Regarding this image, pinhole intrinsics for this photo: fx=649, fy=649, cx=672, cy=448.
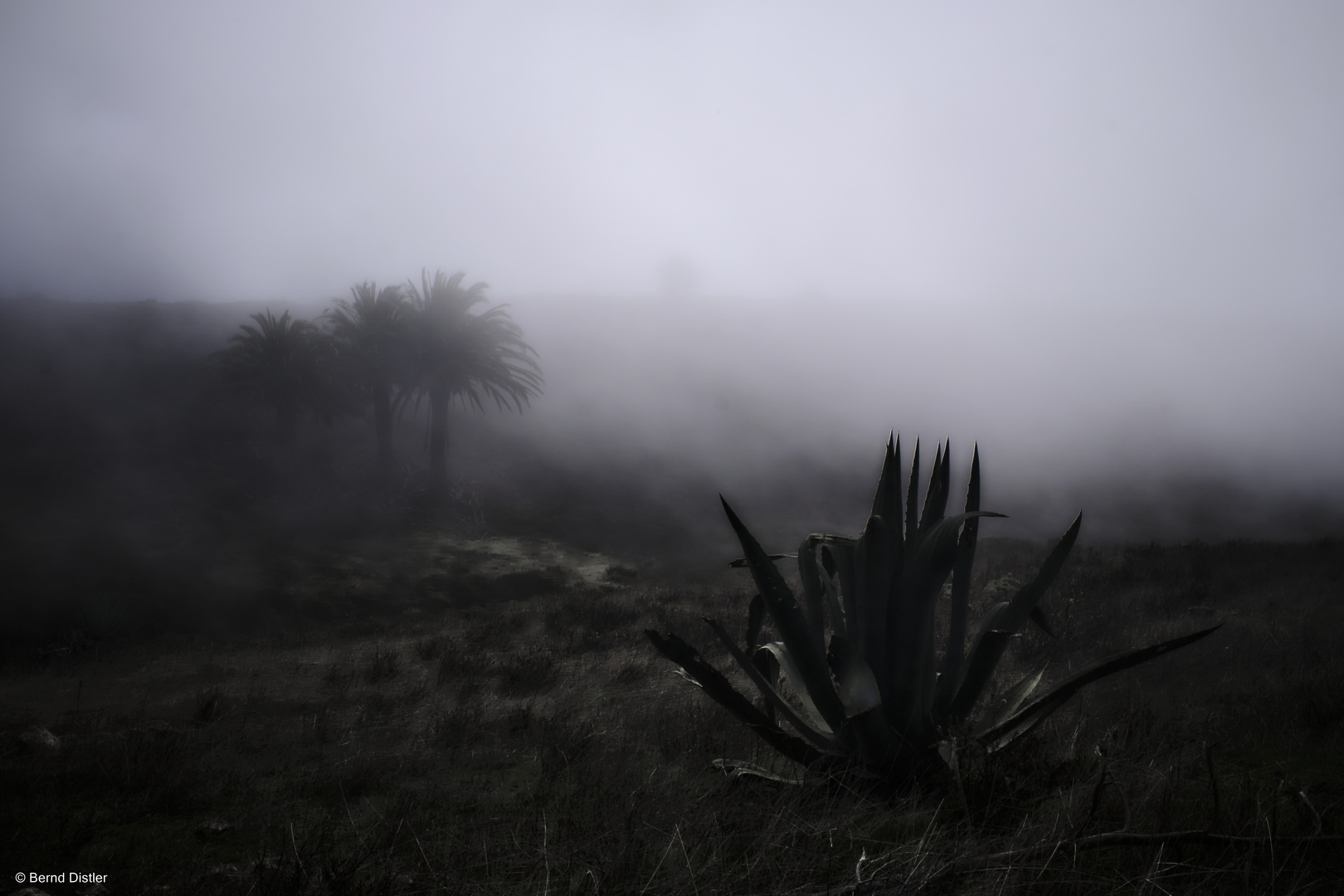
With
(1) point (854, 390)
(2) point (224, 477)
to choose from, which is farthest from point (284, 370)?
(1) point (854, 390)

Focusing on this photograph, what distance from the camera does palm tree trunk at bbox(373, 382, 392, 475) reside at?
26.9m

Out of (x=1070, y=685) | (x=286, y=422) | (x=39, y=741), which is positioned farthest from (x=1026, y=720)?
(x=286, y=422)

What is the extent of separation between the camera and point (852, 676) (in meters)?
2.46

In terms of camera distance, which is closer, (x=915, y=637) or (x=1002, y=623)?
(x=915, y=637)

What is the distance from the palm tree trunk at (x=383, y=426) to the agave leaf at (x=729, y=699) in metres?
26.7

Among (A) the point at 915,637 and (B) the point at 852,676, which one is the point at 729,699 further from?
(A) the point at 915,637

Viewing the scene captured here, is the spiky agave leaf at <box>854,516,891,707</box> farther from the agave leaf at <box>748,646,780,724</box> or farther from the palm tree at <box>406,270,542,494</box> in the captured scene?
the palm tree at <box>406,270,542,494</box>

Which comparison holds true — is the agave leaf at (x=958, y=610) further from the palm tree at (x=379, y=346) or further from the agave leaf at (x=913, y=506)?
the palm tree at (x=379, y=346)

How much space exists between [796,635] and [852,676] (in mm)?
406

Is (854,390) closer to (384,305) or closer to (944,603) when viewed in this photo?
(384,305)

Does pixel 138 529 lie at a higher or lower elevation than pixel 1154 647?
lower

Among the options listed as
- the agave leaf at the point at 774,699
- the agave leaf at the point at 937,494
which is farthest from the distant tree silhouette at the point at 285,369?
the agave leaf at the point at 937,494

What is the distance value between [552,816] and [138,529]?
855 inches

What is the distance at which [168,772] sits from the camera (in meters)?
3.83
